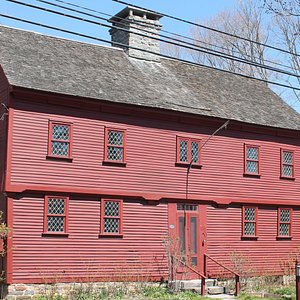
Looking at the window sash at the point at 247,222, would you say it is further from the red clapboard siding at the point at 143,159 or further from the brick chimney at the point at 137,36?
the brick chimney at the point at 137,36

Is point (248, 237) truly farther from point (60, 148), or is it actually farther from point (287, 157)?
point (60, 148)

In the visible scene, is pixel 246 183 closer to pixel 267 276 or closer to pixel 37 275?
pixel 267 276

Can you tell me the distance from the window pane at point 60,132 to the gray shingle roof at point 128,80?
115 cm

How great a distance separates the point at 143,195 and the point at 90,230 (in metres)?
2.46

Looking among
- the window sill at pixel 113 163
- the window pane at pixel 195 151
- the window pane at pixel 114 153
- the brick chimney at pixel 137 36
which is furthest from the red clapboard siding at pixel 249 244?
the brick chimney at pixel 137 36

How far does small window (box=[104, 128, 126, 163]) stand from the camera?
21234mm

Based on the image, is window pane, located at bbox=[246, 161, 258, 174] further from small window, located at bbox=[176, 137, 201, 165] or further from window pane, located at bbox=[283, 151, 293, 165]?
small window, located at bbox=[176, 137, 201, 165]

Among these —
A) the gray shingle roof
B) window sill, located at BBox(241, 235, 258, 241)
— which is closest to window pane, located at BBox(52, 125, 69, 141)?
the gray shingle roof

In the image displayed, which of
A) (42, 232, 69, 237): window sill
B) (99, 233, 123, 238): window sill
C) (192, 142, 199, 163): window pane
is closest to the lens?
(42, 232, 69, 237): window sill

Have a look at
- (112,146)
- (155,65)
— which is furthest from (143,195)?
(155,65)

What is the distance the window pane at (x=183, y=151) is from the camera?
23250 millimetres

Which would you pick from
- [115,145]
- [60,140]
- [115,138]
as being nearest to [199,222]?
[115,145]

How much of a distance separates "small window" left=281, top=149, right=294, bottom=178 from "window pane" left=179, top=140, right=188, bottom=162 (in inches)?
210

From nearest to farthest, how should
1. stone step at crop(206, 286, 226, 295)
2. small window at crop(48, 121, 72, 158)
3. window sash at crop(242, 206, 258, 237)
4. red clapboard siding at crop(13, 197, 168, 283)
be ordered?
red clapboard siding at crop(13, 197, 168, 283), small window at crop(48, 121, 72, 158), stone step at crop(206, 286, 226, 295), window sash at crop(242, 206, 258, 237)
